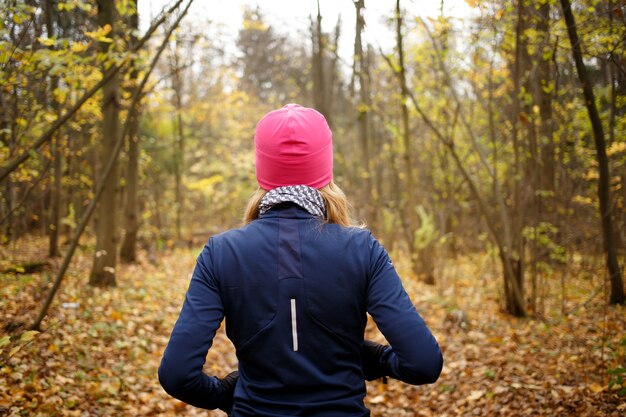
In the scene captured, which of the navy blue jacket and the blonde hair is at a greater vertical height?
the blonde hair

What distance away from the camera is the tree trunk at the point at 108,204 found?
1011 centimetres

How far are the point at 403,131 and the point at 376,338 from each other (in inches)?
312

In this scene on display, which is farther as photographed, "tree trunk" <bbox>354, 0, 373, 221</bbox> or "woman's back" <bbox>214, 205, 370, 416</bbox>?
"tree trunk" <bbox>354, 0, 373, 221</bbox>

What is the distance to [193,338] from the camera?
5.93ft

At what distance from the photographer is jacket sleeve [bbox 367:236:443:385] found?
1.80 meters

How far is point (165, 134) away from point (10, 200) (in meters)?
12.9

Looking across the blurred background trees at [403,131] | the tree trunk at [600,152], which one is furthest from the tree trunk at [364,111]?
the tree trunk at [600,152]

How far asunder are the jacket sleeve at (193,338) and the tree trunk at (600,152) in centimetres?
560

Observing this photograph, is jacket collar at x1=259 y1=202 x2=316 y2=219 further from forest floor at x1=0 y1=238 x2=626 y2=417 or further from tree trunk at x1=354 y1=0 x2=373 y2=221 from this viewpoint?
tree trunk at x1=354 y1=0 x2=373 y2=221

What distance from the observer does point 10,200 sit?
359 inches

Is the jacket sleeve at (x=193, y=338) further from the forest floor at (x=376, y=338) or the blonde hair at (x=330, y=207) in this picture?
the forest floor at (x=376, y=338)

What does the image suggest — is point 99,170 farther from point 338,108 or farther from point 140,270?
point 338,108

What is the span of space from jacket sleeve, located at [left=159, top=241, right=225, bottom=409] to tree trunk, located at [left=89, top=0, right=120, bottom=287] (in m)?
9.05

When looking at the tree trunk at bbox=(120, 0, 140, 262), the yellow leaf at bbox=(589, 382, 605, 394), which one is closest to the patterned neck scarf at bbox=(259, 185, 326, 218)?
the yellow leaf at bbox=(589, 382, 605, 394)
